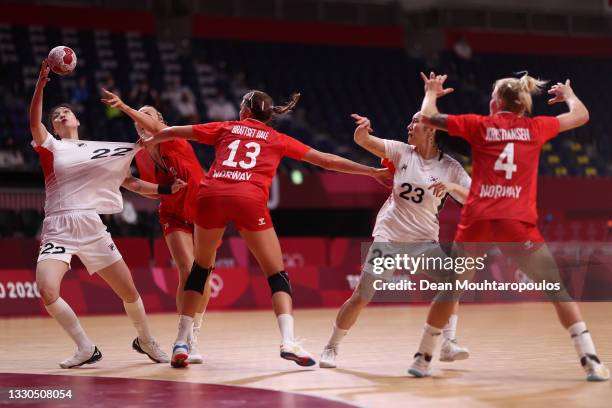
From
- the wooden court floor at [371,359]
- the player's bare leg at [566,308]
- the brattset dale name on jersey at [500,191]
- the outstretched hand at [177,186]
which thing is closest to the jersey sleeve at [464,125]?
the brattset dale name on jersey at [500,191]

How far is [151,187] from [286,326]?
6.88ft

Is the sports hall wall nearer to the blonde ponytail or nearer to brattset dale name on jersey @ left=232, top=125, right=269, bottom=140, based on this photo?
brattset dale name on jersey @ left=232, top=125, right=269, bottom=140

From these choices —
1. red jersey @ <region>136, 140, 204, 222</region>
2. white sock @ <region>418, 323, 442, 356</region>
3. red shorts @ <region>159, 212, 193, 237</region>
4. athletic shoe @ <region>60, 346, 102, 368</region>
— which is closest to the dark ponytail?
red jersey @ <region>136, 140, 204, 222</region>

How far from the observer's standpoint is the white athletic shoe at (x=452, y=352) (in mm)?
8750

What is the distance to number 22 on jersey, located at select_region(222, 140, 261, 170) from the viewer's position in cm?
859

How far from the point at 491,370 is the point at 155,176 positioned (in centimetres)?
382

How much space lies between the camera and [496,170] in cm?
766

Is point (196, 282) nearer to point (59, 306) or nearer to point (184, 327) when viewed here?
point (184, 327)

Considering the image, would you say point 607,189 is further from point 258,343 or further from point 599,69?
point 258,343

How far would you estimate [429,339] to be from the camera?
26.2 ft

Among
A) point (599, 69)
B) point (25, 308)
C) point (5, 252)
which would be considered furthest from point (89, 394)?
point (599, 69)

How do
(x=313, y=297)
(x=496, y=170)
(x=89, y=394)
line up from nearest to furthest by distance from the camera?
(x=89, y=394)
(x=496, y=170)
(x=313, y=297)

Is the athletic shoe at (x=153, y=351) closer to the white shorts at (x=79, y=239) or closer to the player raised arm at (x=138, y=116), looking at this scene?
the white shorts at (x=79, y=239)

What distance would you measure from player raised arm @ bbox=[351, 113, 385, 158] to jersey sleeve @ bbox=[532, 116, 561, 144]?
1.46 meters
